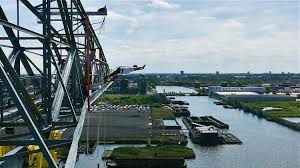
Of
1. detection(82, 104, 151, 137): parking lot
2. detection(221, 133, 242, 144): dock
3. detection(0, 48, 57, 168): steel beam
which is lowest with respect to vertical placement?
detection(221, 133, 242, 144): dock

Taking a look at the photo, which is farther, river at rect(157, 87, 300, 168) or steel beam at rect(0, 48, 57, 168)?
river at rect(157, 87, 300, 168)

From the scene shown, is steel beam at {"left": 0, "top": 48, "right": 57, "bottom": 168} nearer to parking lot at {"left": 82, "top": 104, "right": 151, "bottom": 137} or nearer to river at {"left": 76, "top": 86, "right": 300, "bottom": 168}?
river at {"left": 76, "top": 86, "right": 300, "bottom": 168}

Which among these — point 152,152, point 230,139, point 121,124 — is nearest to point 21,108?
point 152,152

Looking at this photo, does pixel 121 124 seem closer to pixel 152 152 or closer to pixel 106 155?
pixel 152 152

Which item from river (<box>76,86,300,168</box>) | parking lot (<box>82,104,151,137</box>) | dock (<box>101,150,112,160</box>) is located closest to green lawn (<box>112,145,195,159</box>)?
dock (<box>101,150,112,160</box>)

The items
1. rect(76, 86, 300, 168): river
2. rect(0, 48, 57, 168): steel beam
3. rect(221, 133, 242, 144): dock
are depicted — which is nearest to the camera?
rect(0, 48, 57, 168): steel beam

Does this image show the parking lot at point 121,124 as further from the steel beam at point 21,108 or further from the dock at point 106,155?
the steel beam at point 21,108

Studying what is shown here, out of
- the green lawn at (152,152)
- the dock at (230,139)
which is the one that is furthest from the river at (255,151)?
the green lawn at (152,152)

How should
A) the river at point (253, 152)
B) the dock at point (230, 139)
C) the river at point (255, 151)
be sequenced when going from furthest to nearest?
the dock at point (230, 139) < the river at point (255, 151) < the river at point (253, 152)

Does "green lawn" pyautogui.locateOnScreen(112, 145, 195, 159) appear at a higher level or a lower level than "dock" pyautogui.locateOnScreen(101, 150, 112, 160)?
higher
